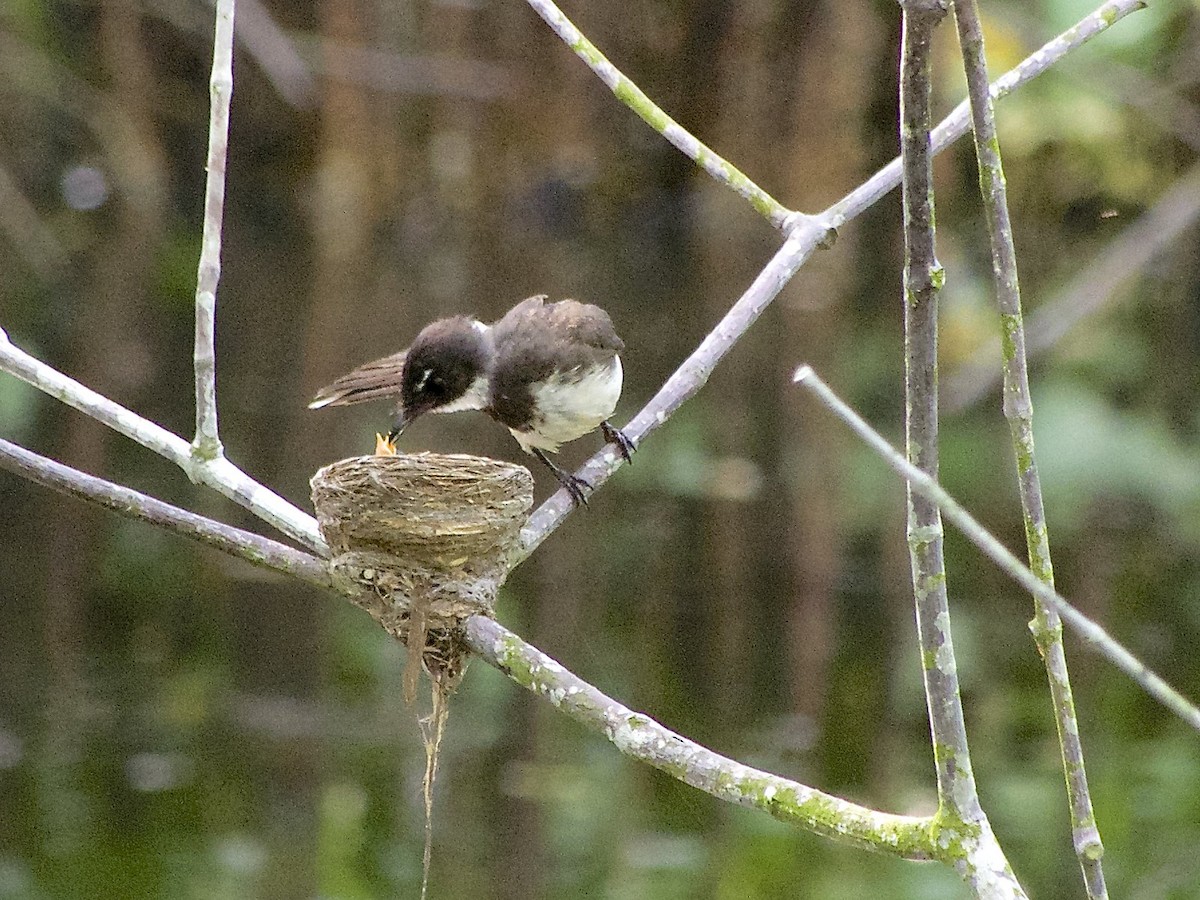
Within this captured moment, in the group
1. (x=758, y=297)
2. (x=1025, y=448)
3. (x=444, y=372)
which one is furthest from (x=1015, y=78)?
(x=444, y=372)

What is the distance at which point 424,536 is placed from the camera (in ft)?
11.0

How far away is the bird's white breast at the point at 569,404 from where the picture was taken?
184 inches

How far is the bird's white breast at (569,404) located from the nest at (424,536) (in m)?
0.92

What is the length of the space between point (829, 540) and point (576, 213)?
6.35 meters

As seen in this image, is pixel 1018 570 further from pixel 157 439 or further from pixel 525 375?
pixel 525 375

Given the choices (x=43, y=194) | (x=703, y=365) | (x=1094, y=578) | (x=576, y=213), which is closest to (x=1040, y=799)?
(x=1094, y=578)

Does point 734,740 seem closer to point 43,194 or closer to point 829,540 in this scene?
point 829,540

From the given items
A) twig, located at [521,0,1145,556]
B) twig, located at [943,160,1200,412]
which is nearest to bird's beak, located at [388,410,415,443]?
twig, located at [521,0,1145,556]

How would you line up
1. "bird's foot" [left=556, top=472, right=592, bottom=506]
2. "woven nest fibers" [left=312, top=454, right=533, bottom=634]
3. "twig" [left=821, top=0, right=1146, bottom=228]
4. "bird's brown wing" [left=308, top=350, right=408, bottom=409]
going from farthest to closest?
1. "bird's brown wing" [left=308, top=350, right=408, bottom=409]
2. "bird's foot" [left=556, top=472, right=592, bottom=506]
3. "woven nest fibers" [left=312, top=454, right=533, bottom=634]
4. "twig" [left=821, top=0, right=1146, bottom=228]

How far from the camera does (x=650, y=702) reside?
27.8 ft

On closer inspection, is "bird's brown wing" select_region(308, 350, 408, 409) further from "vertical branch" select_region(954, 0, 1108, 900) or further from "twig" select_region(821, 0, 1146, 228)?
"vertical branch" select_region(954, 0, 1108, 900)

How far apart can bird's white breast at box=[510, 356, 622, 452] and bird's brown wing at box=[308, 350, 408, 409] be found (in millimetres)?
471

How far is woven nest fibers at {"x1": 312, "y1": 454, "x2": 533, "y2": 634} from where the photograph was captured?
A: 3.17 meters

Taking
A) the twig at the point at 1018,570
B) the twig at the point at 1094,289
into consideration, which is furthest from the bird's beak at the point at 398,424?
the twig at the point at 1094,289
